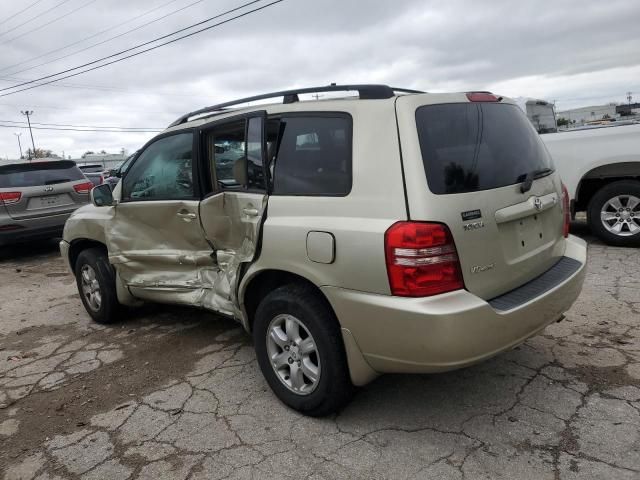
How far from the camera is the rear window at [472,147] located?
2494mm

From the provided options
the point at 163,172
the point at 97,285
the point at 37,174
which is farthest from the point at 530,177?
the point at 37,174

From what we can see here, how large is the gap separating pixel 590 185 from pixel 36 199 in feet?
27.0

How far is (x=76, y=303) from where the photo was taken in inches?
228

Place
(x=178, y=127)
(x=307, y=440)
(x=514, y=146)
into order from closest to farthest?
(x=307, y=440) < (x=514, y=146) < (x=178, y=127)

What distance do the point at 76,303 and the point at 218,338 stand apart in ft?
7.93

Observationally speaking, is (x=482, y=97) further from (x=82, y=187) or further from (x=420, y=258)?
(x=82, y=187)

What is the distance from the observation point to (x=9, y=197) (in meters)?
8.14

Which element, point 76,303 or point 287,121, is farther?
point 76,303

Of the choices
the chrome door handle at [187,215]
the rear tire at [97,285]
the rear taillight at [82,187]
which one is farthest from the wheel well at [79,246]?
the rear taillight at [82,187]

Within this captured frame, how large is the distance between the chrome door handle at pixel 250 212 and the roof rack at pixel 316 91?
0.70 meters

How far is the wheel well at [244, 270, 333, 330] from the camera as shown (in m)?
2.88

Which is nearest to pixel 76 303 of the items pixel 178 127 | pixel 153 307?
pixel 153 307

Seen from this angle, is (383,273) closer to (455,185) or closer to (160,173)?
(455,185)

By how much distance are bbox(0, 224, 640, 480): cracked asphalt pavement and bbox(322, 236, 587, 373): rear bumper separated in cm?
47
